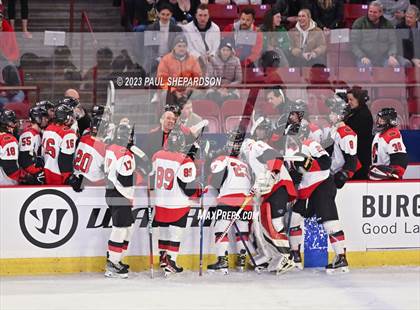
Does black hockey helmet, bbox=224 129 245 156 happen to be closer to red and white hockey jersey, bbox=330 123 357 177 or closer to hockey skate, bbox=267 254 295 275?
red and white hockey jersey, bbox=330 123 357 177

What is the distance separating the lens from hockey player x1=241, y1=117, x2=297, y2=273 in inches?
381

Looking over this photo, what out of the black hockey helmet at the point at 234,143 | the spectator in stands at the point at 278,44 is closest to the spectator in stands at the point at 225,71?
the spectator in stands at the point at 278,44

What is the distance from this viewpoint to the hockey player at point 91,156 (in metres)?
9.60

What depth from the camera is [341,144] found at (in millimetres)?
9914

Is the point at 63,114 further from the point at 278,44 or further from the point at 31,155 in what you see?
the point at 278,44

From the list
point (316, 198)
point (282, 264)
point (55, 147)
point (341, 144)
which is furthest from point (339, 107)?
point (55, 147)

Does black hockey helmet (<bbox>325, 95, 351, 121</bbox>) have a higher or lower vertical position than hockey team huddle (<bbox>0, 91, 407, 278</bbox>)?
higher

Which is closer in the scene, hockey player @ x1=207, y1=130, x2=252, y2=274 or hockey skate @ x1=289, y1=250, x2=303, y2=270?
hockey player @ x1=207, y1=130, x2=252, y2=274

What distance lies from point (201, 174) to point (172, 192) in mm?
293

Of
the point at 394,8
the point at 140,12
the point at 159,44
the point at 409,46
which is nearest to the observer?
the point at 159,44

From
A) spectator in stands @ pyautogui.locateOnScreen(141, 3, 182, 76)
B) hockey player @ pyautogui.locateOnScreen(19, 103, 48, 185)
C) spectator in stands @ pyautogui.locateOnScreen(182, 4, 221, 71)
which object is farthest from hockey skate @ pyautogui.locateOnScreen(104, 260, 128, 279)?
spectator in stands @ pyautogui.locateOnScreen(182, 4, 221, 71)

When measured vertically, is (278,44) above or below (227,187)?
above

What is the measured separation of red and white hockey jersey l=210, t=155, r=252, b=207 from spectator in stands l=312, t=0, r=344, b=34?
2385 millimetres

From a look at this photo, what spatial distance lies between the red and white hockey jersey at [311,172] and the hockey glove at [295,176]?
3 centimetres
